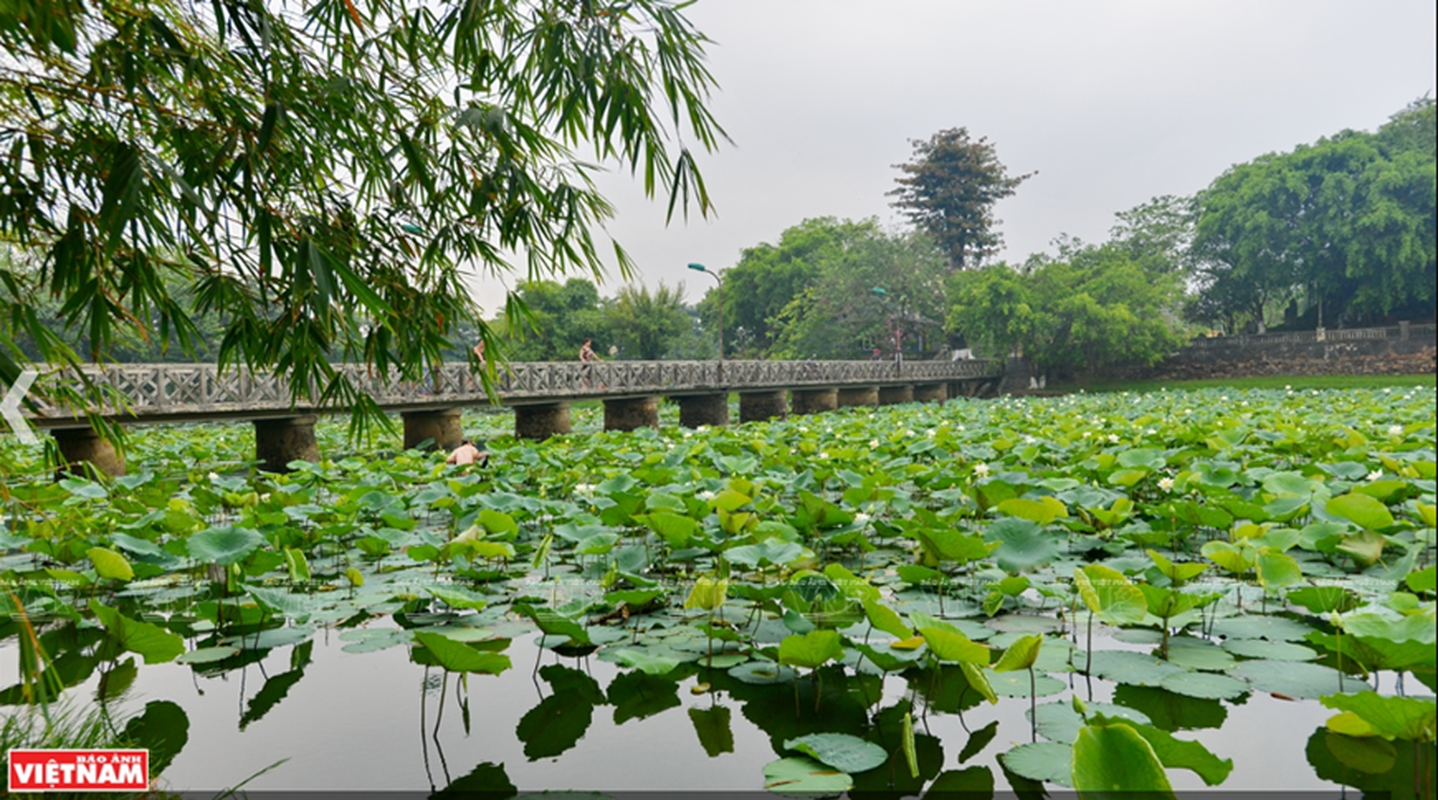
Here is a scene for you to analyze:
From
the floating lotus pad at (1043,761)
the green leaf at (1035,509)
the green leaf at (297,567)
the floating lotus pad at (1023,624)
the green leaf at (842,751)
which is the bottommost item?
the floating lotus pad at (1023,624)

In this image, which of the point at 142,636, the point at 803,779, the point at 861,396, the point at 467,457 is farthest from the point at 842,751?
the point at 861,396

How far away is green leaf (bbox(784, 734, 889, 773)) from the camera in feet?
4.52

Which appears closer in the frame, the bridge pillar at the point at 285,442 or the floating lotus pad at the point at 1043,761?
the floating lotus pad at the point at 1043,761

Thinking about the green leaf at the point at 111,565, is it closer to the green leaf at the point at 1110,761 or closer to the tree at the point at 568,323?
the green leaf at the point at 1110,761

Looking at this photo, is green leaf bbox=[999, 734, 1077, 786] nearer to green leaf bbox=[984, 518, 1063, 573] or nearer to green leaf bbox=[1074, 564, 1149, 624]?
green leaf bbox=[1074, 564, 1149, 624]

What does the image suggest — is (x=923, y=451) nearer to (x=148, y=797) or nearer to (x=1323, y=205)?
(x=148, y=797)

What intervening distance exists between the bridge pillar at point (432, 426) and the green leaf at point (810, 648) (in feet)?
33.4

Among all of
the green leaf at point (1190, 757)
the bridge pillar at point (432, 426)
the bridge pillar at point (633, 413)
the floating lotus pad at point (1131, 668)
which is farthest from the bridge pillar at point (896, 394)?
the green leaf at point (1190, 757)

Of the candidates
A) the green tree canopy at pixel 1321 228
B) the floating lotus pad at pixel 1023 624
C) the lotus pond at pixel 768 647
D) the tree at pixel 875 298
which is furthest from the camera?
the tree at pixel 875 298

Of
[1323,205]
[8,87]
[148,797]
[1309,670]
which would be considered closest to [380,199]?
[8,87]

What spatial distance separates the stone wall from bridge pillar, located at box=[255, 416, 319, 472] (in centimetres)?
1831

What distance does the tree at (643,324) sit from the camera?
27.3 m

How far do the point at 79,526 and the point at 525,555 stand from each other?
1.80m

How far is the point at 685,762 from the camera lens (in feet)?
5.11
